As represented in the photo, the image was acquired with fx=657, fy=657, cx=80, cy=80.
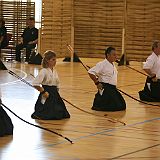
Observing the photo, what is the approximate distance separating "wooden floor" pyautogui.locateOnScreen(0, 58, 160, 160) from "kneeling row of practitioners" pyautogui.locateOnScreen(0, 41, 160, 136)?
0.21 m

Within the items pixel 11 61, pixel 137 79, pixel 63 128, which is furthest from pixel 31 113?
pixel 11 61

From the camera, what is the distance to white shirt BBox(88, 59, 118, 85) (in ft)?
43.2

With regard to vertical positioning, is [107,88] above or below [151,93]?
above

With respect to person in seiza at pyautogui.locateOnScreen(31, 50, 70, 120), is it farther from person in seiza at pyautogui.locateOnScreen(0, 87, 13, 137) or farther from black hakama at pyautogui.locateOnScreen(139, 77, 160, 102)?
black hakama at pyautogui.locateOnScreen(139, 77, 160, 102)

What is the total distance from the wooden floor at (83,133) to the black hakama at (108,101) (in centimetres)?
23

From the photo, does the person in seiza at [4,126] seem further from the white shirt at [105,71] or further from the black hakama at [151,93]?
the black hakama at [151,93]

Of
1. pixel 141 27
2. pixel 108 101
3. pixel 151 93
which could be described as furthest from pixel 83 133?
pixel 141 27

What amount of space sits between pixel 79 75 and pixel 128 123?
880 centimetres

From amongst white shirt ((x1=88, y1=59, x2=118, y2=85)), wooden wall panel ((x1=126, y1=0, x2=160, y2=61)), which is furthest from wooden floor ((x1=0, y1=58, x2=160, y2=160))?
wooden wall panel ((x1=126, y1=0, x2=160, y2=61))

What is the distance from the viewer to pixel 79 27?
82.5 feet

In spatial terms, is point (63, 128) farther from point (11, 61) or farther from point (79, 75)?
point (11, 61)

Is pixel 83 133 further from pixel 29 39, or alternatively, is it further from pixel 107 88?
pixel 29 39

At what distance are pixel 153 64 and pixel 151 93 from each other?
0.75 m

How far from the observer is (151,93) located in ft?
48.6
